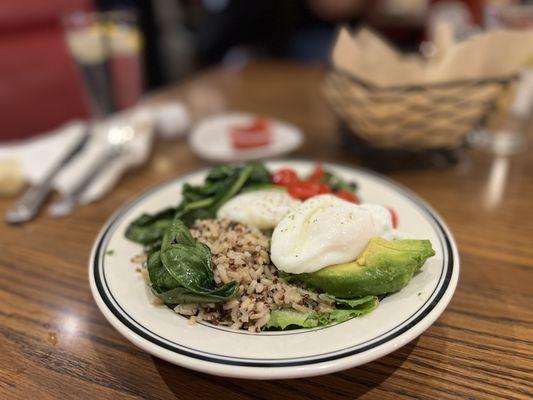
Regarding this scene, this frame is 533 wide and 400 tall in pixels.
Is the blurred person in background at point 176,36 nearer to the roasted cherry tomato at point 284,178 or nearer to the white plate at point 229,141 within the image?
the white plate at point 229,141

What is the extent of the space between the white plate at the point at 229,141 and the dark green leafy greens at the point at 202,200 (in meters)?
0.57

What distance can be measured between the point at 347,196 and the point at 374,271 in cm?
44

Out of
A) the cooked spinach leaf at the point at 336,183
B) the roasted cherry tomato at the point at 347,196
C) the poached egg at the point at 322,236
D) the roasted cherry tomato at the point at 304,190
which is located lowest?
the cooked spinach leaf at the point at 336,183

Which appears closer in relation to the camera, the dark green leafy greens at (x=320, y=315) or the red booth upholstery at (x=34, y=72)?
the dark green leafy greens at (x=320, y=315)

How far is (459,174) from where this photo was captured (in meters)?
2.05

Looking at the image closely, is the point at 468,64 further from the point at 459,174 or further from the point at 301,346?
the point at 301,346

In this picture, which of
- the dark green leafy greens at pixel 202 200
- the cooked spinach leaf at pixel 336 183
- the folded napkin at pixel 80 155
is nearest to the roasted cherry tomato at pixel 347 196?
the cooked spinach leaf at pixel 336 183

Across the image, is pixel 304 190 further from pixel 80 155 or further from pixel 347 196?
pixel 80 155

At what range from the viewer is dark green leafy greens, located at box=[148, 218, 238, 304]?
1043mm

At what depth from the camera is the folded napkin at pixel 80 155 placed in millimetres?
1982

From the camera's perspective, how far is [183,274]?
106 centimetres

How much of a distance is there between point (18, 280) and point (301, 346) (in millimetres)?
1060

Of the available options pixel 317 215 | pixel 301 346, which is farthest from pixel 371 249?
pixel 301 346

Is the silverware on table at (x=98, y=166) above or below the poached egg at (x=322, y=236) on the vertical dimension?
below
